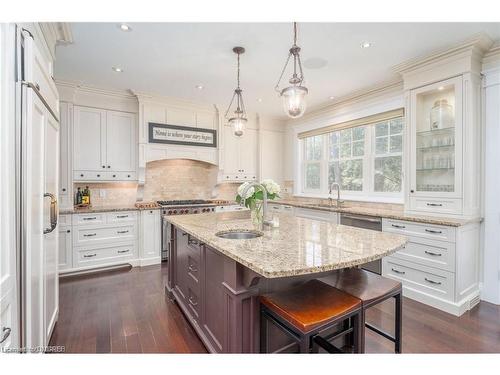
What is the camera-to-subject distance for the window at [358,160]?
3.74m

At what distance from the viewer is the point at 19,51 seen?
1.21 m

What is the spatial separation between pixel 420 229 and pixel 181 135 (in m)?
3.69

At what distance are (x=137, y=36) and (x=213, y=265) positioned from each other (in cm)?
224

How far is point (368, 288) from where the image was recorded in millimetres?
1610

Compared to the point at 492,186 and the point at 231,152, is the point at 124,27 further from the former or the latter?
the point at 492,186

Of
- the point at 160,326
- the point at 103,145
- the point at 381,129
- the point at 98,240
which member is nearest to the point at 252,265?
the point at 160,326

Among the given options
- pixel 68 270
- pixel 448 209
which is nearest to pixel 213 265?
pixel 448 209

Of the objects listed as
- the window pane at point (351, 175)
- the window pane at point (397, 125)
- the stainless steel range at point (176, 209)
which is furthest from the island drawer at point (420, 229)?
the stainless steel range at point (176, 209)

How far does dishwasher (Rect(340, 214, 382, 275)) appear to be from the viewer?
3129 mm

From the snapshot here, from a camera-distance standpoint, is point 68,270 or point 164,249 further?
point 164,249

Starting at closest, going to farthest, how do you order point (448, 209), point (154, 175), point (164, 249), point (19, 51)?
1. point (19, 51)
2. point (448, 209)
3. point (164, 249)
4. point (154, 175)

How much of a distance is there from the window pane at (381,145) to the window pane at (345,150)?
487mm
